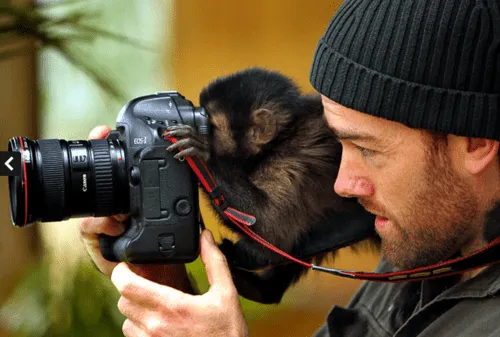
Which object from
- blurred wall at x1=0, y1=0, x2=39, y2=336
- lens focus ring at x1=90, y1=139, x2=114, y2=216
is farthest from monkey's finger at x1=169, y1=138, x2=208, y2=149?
blurred wall at x1=0, y1=0, x2=39, y2=336

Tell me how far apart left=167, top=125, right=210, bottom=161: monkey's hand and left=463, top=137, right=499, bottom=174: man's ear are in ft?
1.26

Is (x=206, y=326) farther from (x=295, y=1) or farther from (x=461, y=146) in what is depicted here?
(x=295, y=1)

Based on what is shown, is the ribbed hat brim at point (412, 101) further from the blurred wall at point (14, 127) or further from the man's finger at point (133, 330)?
the blurred wall at point (14, 127)

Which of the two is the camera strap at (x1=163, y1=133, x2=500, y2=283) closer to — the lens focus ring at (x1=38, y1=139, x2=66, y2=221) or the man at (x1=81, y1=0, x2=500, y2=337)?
the man at (x1=81, y1=0, x2=500, y2=337)

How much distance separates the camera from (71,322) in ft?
7.02

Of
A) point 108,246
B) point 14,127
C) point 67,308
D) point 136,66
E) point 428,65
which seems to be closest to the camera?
point 428,65

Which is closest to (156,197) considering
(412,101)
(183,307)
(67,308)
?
(183,307)

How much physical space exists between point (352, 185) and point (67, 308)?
1184 mm

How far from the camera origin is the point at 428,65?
1.07 m

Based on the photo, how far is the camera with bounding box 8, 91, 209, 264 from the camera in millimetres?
1199

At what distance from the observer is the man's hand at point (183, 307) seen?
114cm

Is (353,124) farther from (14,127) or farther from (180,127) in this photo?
(14,127)

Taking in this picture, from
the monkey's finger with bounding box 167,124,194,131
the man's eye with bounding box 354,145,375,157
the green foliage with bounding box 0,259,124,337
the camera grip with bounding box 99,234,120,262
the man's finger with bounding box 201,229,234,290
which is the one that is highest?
the man's eye with bounding box 354,145,375,157

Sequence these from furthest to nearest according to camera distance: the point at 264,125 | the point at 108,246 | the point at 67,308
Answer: the point at 67,308 < the point at 264,125 < the point at 108,246
